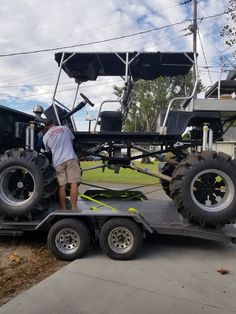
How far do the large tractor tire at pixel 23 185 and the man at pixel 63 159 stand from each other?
7.3 inches

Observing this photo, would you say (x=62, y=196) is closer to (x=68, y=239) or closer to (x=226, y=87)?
(x=68, y=239)

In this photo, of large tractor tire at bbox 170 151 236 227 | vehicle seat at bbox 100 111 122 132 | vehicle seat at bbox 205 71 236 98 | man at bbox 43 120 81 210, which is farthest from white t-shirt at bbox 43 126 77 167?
vehicle seat at bbox 205 71 236 98

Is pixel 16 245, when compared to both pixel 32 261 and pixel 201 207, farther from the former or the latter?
pixel 201 207

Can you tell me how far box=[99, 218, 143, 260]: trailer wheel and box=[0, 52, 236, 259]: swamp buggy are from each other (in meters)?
0.01

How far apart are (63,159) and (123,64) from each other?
7.46 feet

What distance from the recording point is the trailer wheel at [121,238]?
5.62 meters

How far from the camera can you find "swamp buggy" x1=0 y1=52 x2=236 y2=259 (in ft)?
18.8

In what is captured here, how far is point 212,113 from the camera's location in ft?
21.6

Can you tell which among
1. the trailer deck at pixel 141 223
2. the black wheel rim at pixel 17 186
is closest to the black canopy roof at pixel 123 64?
the black wheel rim at pixel 17 186

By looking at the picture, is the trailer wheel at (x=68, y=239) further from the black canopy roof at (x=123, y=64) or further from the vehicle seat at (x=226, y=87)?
the vehicle seat at (x=226, y=87)

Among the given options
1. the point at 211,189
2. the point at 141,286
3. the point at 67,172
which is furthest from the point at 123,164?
the point at 141,286

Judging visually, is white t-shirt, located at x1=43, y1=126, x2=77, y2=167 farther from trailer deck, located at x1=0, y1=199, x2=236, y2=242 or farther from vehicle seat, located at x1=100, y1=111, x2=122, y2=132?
trailer deck, located at x1=0, y1=199, x2=236, y2=242

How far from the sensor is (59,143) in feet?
21.3

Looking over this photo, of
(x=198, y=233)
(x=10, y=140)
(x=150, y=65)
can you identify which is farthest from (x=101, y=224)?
(x=150, y=65)
